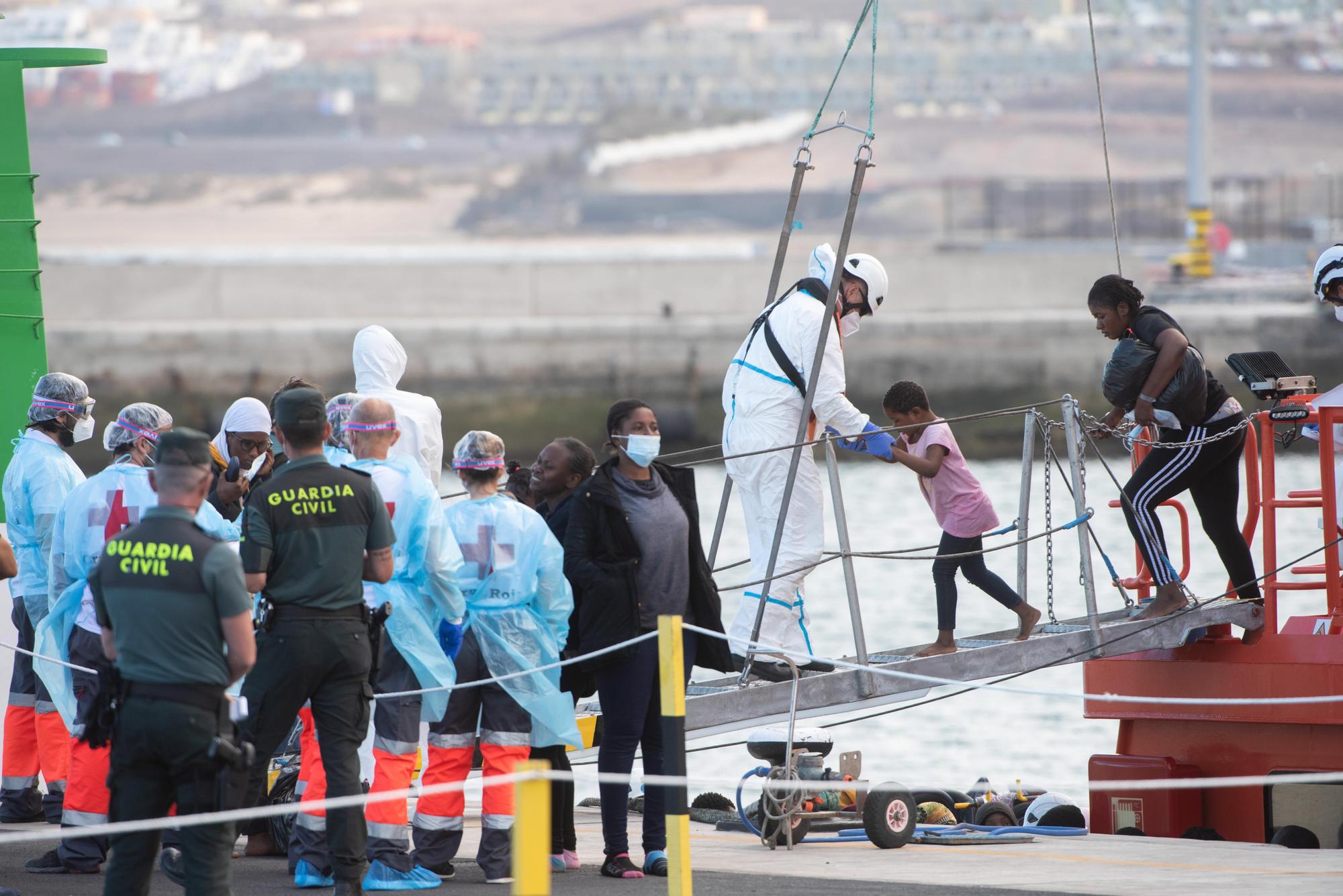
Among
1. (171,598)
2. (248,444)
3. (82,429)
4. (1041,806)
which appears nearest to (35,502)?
(82,429)

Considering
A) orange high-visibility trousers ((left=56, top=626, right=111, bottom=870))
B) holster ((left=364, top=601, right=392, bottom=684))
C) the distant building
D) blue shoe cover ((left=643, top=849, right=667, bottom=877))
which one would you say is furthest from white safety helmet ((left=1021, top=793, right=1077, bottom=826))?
the distant building

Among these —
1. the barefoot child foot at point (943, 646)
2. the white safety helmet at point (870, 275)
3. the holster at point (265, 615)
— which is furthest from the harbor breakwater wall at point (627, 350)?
the holster at point (265, 615)

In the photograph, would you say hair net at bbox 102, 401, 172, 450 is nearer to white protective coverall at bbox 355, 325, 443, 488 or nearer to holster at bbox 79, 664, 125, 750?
white protective coverall at bbox 355, 325, 443, 488

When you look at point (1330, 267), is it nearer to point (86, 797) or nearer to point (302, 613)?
point (302, 613)

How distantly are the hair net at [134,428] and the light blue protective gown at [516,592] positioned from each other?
46.4 inches

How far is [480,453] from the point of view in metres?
6.41

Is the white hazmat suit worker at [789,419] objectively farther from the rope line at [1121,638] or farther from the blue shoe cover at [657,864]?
the blue shoe cover at [657,864]

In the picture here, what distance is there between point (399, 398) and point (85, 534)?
151 centimetres

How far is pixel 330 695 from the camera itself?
5.71 meters

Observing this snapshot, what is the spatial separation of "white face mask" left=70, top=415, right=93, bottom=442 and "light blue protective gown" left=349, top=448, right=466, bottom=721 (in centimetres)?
151

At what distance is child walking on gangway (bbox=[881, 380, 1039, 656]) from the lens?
7.68 m

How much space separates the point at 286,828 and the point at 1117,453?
27.1 m

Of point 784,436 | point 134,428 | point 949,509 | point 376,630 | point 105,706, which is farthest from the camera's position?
point 949,509

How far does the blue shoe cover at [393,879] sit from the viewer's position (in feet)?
20.4
